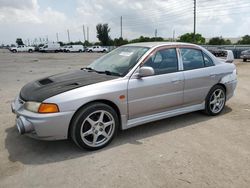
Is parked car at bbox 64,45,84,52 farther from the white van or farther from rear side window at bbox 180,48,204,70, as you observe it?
rear side window at bbox 180,48,204,70

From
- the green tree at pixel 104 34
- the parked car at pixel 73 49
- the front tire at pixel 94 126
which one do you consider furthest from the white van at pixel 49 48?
the front tire at pixel 94 126

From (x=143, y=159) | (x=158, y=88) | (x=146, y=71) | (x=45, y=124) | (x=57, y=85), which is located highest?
(x=146, y=71)

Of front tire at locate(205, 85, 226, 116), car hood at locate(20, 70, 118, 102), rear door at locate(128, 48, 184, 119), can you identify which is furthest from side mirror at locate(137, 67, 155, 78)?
front tire at locate(205, 85, 226, 116)

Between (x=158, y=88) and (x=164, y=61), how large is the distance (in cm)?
54

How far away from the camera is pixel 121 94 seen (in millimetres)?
3926

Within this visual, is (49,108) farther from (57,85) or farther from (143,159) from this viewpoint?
(143,159)

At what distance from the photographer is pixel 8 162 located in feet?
11.3

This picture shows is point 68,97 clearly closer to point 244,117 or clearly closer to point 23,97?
point 23,97

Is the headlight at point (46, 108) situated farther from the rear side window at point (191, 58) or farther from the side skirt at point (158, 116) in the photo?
the rear side window at point (191, 58)

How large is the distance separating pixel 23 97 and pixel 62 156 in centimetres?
107

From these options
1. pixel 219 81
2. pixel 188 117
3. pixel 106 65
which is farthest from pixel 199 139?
pixel 106 65

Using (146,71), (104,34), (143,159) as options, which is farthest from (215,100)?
(104,34)

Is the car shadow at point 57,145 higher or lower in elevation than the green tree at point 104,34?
lower

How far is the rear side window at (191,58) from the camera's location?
15.7 ft
